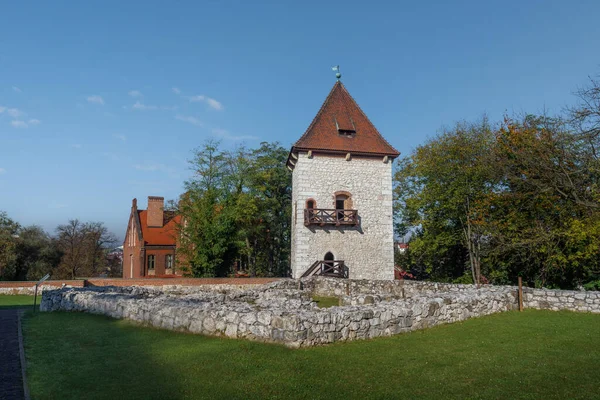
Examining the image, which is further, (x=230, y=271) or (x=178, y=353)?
Result: (x=230, y=271)

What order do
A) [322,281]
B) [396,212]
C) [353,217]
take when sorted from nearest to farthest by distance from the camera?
[322,281] < [353,217] < [396,212]

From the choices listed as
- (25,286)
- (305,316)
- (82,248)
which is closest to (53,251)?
(82,248)

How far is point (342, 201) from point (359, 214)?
1.38m

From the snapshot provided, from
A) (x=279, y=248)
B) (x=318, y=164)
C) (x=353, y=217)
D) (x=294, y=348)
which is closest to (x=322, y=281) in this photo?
(x=353, y=217)

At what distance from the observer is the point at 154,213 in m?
41.0

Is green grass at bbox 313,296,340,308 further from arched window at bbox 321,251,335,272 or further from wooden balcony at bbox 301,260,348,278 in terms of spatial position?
arched window at bbox 321,251,335,272

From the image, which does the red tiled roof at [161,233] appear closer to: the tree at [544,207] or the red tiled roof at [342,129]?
the red tiled roof at [342,129]

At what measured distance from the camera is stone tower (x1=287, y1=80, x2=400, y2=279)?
25.7 metres

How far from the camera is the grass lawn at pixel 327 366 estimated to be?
6.52 metres

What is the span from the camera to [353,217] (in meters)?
26.1

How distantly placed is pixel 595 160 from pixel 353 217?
40.5ft

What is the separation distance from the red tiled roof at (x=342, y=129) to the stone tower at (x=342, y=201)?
0.05 meters

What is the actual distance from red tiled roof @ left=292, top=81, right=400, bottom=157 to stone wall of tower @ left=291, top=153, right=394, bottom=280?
2.02ft

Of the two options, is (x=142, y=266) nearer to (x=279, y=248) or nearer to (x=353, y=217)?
(x=279, y=248)
